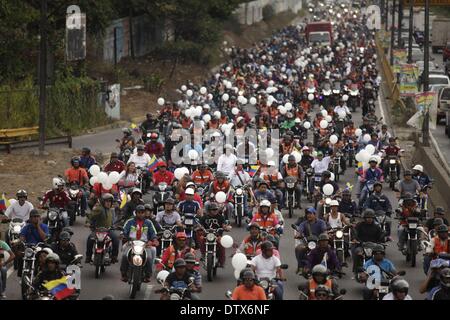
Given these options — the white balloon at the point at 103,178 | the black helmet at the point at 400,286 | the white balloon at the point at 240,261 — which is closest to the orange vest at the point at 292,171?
the white balloon at the point at 103,178

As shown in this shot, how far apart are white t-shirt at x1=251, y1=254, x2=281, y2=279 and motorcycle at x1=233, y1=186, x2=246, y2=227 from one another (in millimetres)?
8126

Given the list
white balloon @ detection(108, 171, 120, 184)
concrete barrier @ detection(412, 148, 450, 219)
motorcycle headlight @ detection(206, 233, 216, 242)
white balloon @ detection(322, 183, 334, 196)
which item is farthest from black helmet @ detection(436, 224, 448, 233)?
white balloon @ detection(108, 171, 120, 184)

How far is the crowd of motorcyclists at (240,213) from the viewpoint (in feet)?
58.6

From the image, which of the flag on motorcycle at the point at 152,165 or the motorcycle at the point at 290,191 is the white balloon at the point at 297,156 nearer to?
the motorcycle at the point at 290,191

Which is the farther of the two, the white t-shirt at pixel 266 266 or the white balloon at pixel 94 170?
the white balloon at pixel 94 170

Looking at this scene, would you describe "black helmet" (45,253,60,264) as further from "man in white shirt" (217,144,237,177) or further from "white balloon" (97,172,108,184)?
"man in white shirt" (217,144,237,177)

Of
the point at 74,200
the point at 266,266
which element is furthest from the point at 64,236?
the point at 74,200

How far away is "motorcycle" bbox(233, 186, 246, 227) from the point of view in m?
26.6

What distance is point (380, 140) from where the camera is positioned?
33812 millimetres

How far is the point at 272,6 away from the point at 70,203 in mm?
99842

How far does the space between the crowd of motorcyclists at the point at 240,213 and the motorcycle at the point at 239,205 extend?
1.0 inches

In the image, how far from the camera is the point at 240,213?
26875mm

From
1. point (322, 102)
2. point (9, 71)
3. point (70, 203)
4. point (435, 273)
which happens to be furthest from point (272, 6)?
point (435, 273)

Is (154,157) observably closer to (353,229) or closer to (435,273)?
(353,229)
